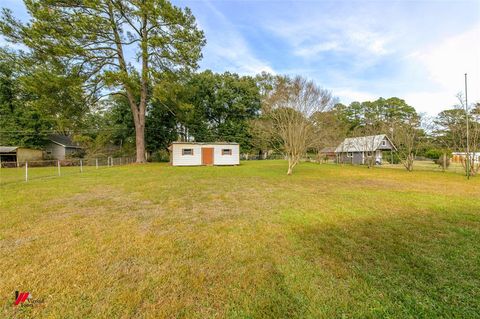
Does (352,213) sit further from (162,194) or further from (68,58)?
(68,58)

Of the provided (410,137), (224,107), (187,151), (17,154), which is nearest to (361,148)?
(410,137)

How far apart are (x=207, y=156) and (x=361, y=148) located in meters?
17.2

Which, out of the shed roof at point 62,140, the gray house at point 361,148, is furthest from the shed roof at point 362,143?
the shed roof at point 62,140

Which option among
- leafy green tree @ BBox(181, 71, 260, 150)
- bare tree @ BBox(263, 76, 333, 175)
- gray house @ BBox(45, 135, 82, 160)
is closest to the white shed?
bare tree @ BBox(263, 76, 333, 175)

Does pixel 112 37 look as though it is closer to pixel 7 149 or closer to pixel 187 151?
pixel 187 151

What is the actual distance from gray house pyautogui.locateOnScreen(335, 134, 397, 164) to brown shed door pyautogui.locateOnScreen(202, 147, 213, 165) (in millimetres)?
15326

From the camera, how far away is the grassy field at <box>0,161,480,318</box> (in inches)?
65.8

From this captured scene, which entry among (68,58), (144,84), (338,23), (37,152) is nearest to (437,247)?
(338,23)

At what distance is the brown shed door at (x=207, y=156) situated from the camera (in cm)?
1903

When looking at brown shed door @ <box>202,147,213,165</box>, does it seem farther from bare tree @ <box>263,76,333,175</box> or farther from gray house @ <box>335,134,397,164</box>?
gray house @ <box>335,134,397,164</box>

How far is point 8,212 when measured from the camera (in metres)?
4.18

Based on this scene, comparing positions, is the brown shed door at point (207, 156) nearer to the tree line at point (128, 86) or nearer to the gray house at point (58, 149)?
the tree line at point (128, 86)

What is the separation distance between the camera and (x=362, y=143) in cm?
2105

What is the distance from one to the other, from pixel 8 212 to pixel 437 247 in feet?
25.5
